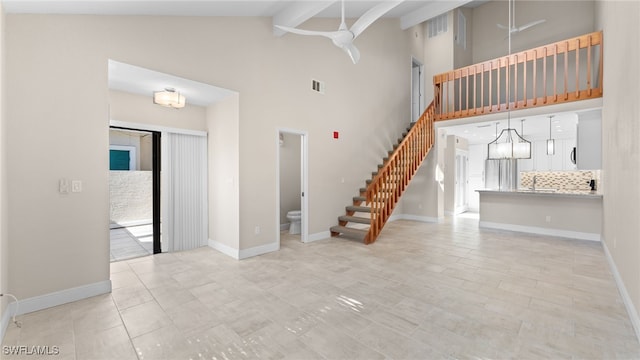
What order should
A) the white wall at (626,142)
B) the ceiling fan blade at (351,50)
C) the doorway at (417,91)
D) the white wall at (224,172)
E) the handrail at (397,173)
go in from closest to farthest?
the white wall at (626,142) < the ceiling fan blade at (351,50) < the white wall at (224,172) < the handrail at (397,173) < the doorway at (417,91)

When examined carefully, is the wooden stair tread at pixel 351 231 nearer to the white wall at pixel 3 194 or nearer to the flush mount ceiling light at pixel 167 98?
→ the flush mount ceiling light at pixel 167 98

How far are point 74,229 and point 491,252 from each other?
555 cm

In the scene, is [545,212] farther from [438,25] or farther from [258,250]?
[258,250]

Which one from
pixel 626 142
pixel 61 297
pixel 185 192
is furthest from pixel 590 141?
pixel 61 297

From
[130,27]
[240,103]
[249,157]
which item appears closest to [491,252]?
[249,157]

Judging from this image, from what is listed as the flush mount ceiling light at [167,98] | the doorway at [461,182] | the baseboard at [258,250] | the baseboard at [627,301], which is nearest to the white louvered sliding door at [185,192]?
the flush mount ceiling light at [167,98]

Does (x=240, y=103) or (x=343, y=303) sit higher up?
(x=240, y=103)

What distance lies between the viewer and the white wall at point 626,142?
231 centimetres

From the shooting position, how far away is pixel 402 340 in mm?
2104

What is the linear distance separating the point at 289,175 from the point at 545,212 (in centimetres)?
556

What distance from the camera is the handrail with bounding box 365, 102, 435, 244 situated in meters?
5.27

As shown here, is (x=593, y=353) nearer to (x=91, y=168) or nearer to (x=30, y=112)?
(x=91, y=168)

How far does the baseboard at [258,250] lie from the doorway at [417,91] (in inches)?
233

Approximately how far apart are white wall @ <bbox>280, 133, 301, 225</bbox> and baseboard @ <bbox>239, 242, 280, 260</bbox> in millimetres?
1755
